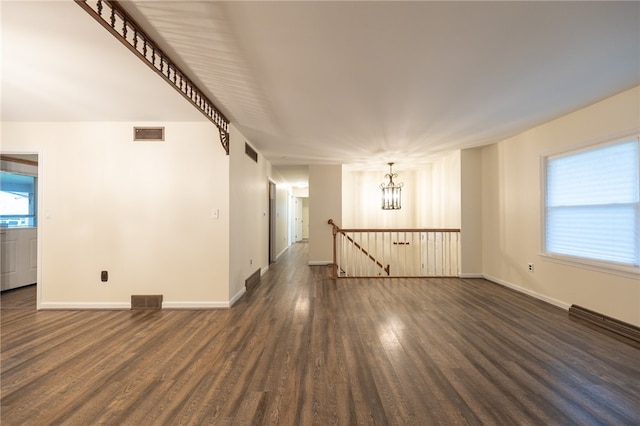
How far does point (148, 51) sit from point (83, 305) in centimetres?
325

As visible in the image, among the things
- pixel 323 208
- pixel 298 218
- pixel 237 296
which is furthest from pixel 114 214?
pixel 298 218

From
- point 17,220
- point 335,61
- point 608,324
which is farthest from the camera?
point 17,220

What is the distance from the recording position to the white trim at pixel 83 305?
130 inches

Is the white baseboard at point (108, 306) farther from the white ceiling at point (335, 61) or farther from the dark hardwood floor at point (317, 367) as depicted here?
the white ceiling at point (335, 61)

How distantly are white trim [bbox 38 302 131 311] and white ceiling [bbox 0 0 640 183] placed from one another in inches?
91.3

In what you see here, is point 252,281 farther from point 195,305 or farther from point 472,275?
point 472,275

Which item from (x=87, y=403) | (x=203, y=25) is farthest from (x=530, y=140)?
(x=87, y=403)

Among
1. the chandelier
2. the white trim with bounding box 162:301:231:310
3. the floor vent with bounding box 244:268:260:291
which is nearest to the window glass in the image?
the white trim with bounding box 162:301:231:310

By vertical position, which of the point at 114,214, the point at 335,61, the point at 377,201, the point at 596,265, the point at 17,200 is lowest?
the point at 596,265

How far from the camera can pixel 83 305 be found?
10.9 feet

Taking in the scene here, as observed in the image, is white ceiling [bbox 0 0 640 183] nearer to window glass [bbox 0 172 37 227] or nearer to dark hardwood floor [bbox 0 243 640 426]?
window glass [bbox 0 172 37 227]

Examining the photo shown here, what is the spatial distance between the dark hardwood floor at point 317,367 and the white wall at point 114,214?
1.14ft

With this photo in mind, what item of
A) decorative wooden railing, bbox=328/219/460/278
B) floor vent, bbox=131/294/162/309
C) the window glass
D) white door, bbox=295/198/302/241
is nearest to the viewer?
floor vent, bbox=131/294/162/309

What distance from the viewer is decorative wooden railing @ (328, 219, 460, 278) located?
5.06 metres
